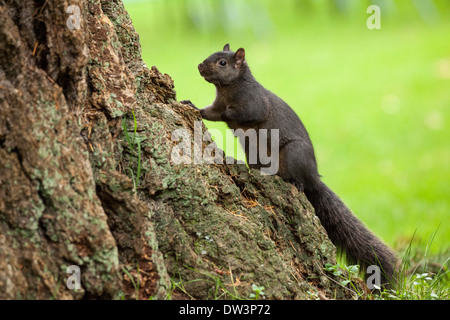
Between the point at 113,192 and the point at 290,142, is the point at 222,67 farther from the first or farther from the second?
the point at 113,192

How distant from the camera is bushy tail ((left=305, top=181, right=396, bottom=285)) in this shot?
3.67m

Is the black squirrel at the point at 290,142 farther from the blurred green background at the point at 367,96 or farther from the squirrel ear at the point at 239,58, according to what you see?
the blurred green background at the point at 367,96

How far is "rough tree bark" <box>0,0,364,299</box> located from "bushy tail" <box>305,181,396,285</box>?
55 cm

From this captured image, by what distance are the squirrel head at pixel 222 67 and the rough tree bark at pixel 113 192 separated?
41.5 inches

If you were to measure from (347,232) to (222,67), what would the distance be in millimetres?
1568

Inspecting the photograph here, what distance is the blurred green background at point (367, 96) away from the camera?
8.14 metres

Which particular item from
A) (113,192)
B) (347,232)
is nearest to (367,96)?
(347,232)

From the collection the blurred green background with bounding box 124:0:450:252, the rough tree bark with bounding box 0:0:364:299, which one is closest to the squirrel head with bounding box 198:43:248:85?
the rough tree bark with bounding box 0:0:364:299

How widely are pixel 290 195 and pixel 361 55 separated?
1087 centimetres

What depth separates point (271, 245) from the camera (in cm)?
286

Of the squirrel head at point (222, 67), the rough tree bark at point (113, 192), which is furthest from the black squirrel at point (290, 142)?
the rough tree bark at point (113, 192)

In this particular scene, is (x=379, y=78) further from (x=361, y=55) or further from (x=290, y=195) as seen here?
(x=290, y=195)

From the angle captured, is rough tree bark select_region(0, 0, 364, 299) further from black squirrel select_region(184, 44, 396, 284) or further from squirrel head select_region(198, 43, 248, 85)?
squirrel head select_region(198, 43, 248, 85)

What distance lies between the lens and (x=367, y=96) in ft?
38.0
